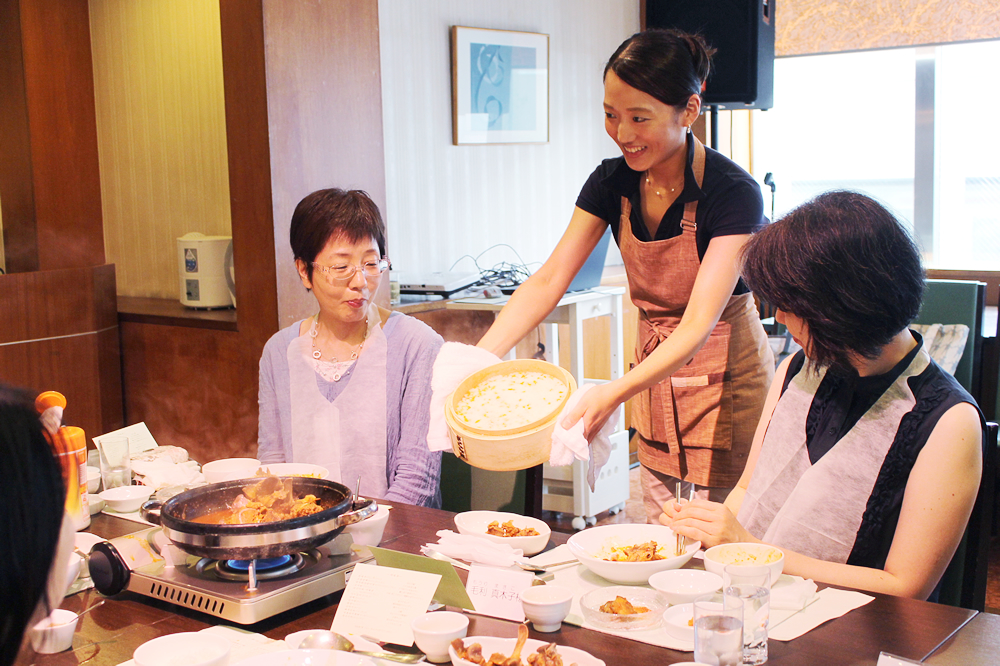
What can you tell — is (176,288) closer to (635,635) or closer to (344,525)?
(344,525)

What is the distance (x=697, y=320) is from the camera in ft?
5.93

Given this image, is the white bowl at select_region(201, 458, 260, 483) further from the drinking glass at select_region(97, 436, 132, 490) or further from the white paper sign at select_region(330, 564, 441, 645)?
the white paper sign at select_region(330, 564, 441, 645)

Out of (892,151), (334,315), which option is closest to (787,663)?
(334,315)

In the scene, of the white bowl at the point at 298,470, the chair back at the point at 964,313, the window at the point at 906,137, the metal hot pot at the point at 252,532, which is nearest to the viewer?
the metal hot pot at the point at 252,532

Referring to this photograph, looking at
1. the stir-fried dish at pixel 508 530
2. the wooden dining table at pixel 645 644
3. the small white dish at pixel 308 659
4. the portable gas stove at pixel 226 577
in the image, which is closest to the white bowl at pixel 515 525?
the stir-fried dish at pixel 508 530

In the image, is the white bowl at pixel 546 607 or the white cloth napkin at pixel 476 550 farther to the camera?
the white cloth napkin at pixel 476 550

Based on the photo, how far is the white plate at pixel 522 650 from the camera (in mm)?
1075

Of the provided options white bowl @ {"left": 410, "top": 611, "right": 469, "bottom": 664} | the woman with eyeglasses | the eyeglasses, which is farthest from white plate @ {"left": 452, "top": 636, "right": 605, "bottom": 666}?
the eyeglasses

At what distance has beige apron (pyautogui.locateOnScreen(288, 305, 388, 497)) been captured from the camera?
6.93ft

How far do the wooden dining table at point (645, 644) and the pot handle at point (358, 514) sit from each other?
0.11 m

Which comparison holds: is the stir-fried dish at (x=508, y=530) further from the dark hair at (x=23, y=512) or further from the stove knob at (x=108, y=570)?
the dark hair at (x=23, y=512)

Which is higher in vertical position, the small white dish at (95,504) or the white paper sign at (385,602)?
the white paper sign at (385,602)

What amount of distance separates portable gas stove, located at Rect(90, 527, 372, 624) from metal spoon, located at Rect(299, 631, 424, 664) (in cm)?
12

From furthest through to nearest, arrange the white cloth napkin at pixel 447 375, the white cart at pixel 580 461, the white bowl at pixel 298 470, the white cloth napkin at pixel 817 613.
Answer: the white cart at pixel 580 461, the white bowl at pixel 298 470, the white cloth napkin at pixel 447 375, the white cloth napkin at pixel 817 613
